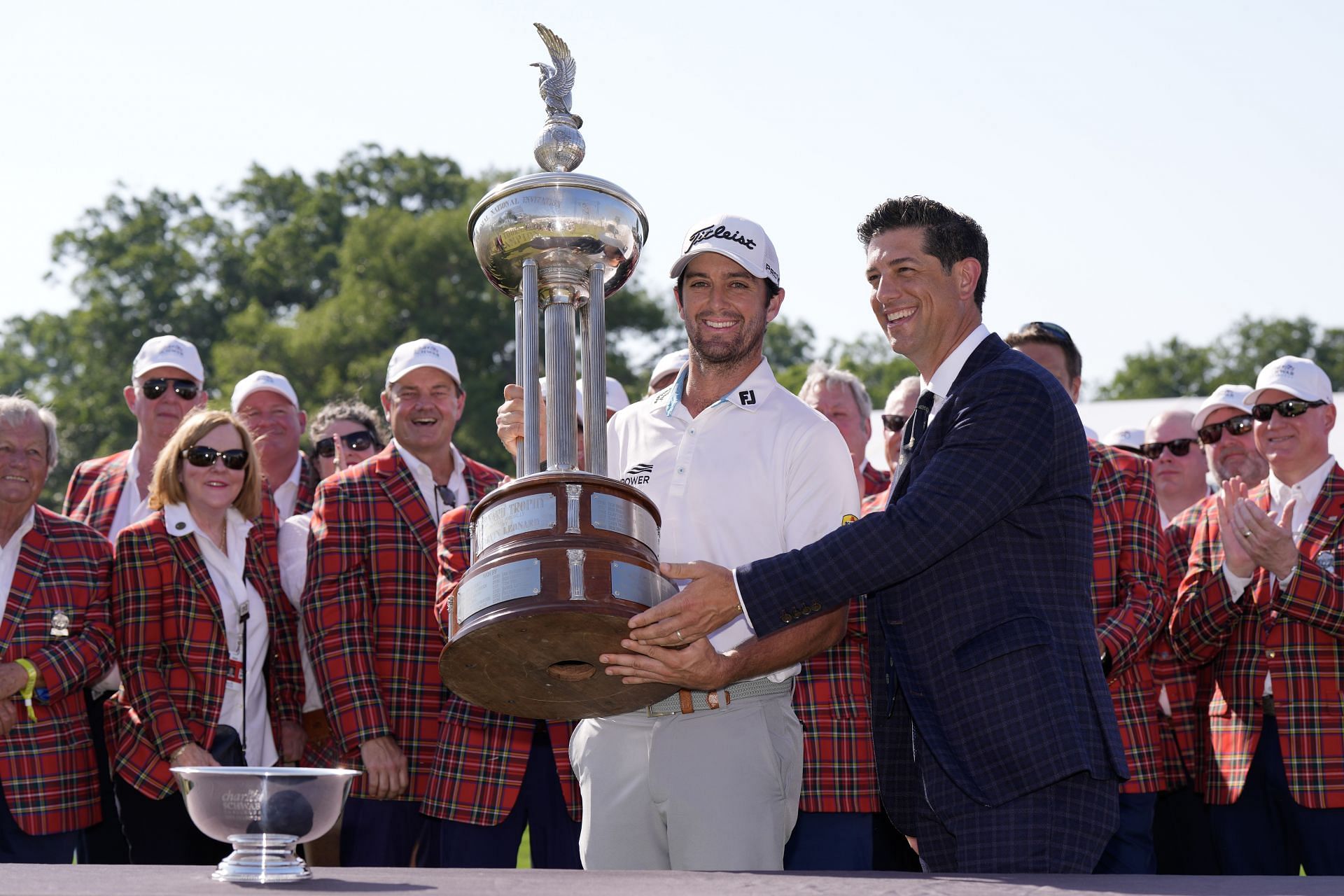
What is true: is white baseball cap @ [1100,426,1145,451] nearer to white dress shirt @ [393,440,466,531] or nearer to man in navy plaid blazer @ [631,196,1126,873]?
white dress shirt @ [393,440,466,531]

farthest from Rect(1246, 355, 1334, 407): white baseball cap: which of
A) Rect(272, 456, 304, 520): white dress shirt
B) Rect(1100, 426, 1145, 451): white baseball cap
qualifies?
Rect(272, 456, 304, 520): white dress shirt

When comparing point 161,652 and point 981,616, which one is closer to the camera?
point 981,616

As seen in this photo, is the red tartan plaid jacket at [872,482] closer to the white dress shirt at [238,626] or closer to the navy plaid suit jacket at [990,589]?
the white dress shirt at [238,626]

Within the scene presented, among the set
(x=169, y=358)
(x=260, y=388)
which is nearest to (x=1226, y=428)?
(x=260, y=388)

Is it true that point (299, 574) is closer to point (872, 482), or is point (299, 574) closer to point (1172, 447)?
point (872, 482)

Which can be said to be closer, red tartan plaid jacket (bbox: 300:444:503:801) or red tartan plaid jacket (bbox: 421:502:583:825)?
red tartan plaid jacket (bbox: 421:502:583:825)

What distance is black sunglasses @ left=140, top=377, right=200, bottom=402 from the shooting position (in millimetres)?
7223

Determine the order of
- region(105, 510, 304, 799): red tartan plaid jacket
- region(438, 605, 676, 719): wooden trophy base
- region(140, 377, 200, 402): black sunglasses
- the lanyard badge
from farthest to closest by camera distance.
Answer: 1. region(140, 377, 200, 402): black sunglasses
2. the lanyard badge
3. region(105, 510, 304, 799): red tartan plaid jacket
4. region(438, 605, 676, 719): wooden trophy base

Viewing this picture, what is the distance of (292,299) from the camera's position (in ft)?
146

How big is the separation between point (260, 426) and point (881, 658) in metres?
4.76

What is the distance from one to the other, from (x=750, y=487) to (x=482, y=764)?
205 centimetres

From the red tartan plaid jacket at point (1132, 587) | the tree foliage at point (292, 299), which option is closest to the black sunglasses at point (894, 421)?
the red tartan plaid jacket at point (1132, 587)

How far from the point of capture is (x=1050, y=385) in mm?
4016

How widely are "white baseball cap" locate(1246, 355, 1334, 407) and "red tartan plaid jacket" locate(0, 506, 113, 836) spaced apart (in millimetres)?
5102
